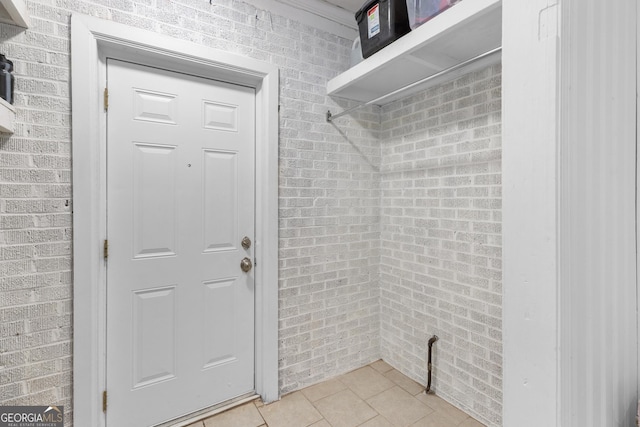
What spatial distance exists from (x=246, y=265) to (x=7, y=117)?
4.39ft

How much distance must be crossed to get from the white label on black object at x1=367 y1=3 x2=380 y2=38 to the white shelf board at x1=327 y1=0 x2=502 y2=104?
0.40 ft

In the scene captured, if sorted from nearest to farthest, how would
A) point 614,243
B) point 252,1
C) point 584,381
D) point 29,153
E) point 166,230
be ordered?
point 584,381 < point 614,243 < point 29,153 < point 166,230 < point 252,1

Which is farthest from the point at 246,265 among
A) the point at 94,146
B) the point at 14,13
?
the point at 14,13

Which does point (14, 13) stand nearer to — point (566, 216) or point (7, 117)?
point (7, 117)

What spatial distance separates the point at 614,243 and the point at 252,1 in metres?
2.19

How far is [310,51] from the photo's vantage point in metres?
2.10

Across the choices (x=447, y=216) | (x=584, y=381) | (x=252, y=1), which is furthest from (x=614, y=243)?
(x=252, y=1)

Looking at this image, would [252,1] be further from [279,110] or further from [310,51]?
[279,110]

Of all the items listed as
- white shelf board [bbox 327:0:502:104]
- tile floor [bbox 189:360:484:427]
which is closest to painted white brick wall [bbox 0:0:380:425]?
tile floor [bbox 189:360:484:427]

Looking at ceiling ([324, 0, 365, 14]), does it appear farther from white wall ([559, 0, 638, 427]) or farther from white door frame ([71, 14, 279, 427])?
white wall ([559, 0, 638, 427])

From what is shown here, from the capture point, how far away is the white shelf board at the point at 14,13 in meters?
1.20

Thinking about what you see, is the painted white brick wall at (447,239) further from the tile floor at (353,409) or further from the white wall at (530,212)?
the white wall at (530,212)

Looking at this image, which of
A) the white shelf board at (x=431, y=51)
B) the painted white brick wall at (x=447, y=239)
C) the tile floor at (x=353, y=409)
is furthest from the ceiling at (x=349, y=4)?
the tile floor at (x=353, y=409)

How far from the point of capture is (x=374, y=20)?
1746mm
